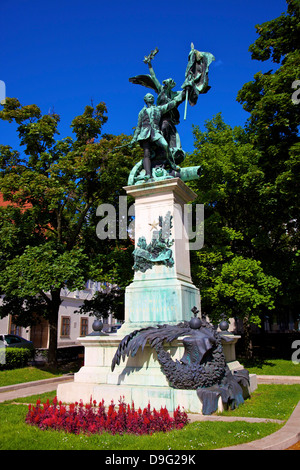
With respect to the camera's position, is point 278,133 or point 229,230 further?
point 229,230

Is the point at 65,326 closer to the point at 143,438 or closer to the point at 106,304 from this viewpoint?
the point at 106,304

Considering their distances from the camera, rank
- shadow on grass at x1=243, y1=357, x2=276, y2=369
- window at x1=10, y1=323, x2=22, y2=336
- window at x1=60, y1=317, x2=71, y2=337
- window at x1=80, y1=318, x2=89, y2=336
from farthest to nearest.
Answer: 1. window at x1=80, y1=318, x2=89, y2=336
2. window at x1=60, y1=317, x2=71, y2=337
3. window at x1=10, y1=323, x2=22, y2=336
4. shadow on grass at x1=243, y1=357, x2=276, y2=369

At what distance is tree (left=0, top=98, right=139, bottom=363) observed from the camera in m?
15.4

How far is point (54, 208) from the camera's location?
1747 centimetres

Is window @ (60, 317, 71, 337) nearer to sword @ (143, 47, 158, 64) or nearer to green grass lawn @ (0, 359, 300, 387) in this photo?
green grass lawn @ (0, 359, 300, 387)

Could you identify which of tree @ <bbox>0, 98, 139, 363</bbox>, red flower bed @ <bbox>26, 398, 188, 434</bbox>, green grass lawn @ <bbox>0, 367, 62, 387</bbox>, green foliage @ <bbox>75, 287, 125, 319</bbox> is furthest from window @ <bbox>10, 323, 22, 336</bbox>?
red flower bed @ <bbox>26, 398, 188, 434</bbox>

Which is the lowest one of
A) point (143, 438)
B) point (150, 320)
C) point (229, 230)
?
point (143, 438)

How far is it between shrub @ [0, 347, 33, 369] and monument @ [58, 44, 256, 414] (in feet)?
29.5

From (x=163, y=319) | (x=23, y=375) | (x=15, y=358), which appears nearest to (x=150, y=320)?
(x=163, y=319)

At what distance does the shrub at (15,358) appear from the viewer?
53.1 ft

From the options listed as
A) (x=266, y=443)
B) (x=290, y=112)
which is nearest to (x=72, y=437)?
(x=266, y=443)

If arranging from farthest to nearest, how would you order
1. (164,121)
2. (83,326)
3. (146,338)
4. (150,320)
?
(83,326) → (164,121) → (150,320) → (146,338)

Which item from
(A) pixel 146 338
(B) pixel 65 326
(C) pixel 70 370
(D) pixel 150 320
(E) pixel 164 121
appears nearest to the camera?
(A) pixel 146 338
